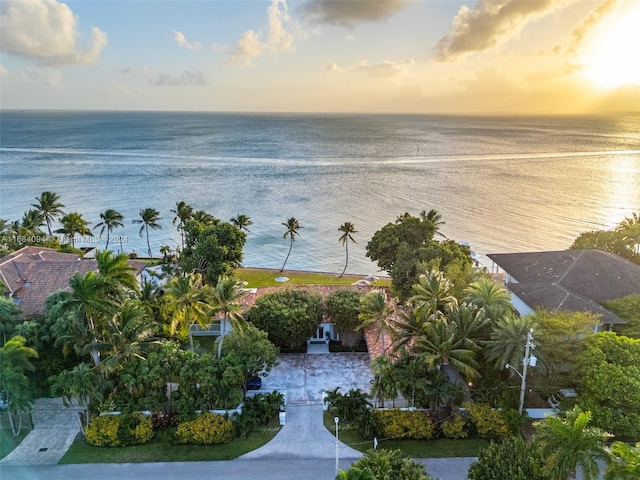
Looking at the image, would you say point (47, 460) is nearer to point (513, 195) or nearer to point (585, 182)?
point (513, 195)

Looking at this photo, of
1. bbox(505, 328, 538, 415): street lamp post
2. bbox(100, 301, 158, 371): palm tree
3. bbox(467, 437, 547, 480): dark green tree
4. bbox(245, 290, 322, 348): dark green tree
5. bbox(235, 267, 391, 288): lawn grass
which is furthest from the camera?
bbox(235, 267, 391, 288): lawn grass

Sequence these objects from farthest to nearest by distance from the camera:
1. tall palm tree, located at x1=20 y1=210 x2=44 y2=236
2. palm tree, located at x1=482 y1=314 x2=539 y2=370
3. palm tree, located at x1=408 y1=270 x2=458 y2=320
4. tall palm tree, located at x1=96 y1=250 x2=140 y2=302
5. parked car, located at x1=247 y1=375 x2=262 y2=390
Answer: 1. tall palm tree, located at x1=20 y1=210 x2=44 y2=236
2. parked car, located at x1=247 y1=375 x2=262 y2=390
3. palm tree, located at x1=408 y1=270 x2=458 y2=320
4. tall palm tree, located at x1=96 y1=250 x2=140 y2=302
5. palm tree, located at x1=482 y1=314 x2=539 y2=370

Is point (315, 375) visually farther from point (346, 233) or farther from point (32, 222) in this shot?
point (32, 222)

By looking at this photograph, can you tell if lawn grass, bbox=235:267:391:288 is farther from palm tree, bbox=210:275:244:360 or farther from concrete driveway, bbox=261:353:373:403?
palm tree, bbox=210:275:244:360

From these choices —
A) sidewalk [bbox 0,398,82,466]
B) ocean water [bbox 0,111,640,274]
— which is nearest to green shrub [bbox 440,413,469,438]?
sidewalk [bbox 0,398,82,466]

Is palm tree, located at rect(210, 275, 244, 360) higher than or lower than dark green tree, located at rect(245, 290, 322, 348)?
higher

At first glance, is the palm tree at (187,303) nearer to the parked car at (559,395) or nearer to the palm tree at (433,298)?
the palm tree at (433,298)
